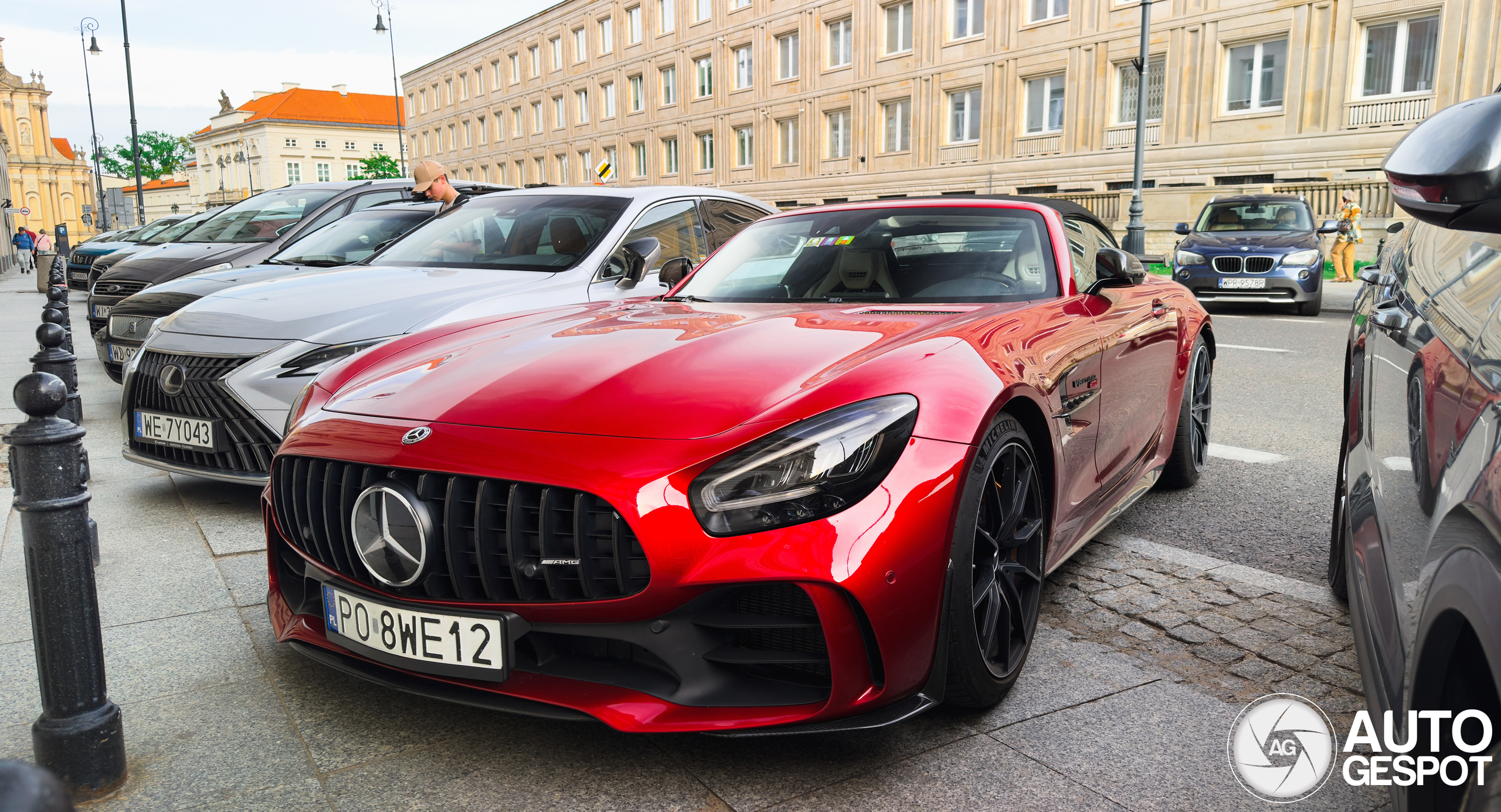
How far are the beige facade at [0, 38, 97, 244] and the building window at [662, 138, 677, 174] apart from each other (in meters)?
57.3

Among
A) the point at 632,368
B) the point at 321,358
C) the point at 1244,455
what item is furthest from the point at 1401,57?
the point at 632,368

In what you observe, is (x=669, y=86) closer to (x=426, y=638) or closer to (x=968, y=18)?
(x=968, y=18)

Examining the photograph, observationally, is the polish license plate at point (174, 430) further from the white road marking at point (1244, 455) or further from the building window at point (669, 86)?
the building window at point (669, 86)

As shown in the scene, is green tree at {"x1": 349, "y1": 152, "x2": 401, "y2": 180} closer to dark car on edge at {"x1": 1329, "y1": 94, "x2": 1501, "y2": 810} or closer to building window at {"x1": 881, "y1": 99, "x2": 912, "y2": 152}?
building window at {"x1": 881, "y1": 99, "x2": 912, "y2": 152}

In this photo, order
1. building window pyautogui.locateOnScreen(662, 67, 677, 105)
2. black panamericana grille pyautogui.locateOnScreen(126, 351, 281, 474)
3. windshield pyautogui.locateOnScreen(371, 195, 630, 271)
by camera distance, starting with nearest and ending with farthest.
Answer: black panamericana grille pyautogui.locateOnScreen(126, 351, 281, 474), windshield pyautogui.locateOnScreen(371, 195, 630, 271), building window pyautogui.locateOnScreen(662, 67, 677, 105)

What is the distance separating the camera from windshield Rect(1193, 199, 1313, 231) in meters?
14.6

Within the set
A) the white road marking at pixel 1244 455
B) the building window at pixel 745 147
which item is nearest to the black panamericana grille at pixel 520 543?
the white road marking at pixel 1244 455

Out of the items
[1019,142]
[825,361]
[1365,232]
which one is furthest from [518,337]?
[1019,142]

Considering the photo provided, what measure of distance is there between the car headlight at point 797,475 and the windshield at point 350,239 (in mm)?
5347

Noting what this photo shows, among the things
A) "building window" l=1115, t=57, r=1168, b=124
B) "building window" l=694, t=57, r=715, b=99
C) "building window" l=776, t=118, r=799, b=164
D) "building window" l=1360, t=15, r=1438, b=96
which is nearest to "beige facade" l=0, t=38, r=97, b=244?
"building window" l=694, t=57, r=715, b=99

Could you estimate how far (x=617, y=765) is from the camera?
2.39 meters

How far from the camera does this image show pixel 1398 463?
73.0 inches

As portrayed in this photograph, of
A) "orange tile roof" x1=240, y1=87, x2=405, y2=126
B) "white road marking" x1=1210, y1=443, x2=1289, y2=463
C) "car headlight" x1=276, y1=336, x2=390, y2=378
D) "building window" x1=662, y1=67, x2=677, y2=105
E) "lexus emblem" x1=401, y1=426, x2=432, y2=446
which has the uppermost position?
"orange tile roof" x1=240, y1=87, x2=405, y2=126

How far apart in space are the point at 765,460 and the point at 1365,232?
25.1 meters
